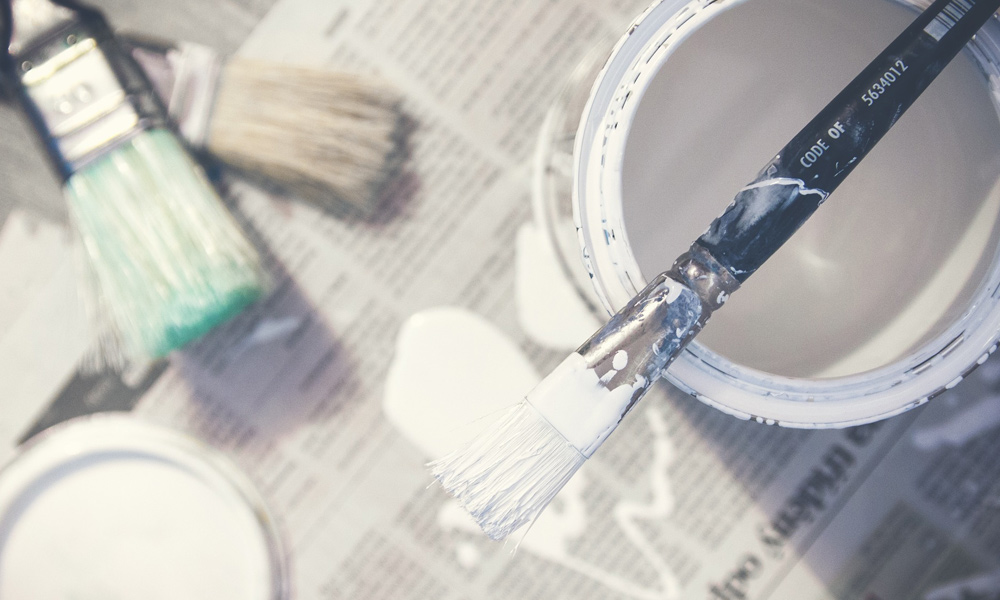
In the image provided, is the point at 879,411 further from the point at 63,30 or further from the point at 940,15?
the point at 63,30

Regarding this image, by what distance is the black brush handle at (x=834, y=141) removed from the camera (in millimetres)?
295

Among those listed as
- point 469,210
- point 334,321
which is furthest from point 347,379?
point 469,210

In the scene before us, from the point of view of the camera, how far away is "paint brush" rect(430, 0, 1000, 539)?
29 centimetres

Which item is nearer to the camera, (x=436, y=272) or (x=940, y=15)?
(x=940, y=15)

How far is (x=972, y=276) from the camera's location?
1.20 ft

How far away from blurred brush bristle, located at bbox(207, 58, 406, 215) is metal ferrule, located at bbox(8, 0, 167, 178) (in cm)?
6

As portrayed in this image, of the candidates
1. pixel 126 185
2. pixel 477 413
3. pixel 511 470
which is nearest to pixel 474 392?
pixel 477 413

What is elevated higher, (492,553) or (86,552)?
(492,553)

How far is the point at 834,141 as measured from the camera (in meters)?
0.30

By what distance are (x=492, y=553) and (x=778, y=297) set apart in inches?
11.6

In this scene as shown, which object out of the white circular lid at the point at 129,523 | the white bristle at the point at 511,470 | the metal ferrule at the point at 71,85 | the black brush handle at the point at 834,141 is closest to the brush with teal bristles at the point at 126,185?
the metal ferrule at the point at 71,85

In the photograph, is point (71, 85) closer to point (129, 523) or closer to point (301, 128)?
point (301, 128)

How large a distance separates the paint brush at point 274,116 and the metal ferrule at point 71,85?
0.13ft

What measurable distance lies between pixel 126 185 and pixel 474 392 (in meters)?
0.29
